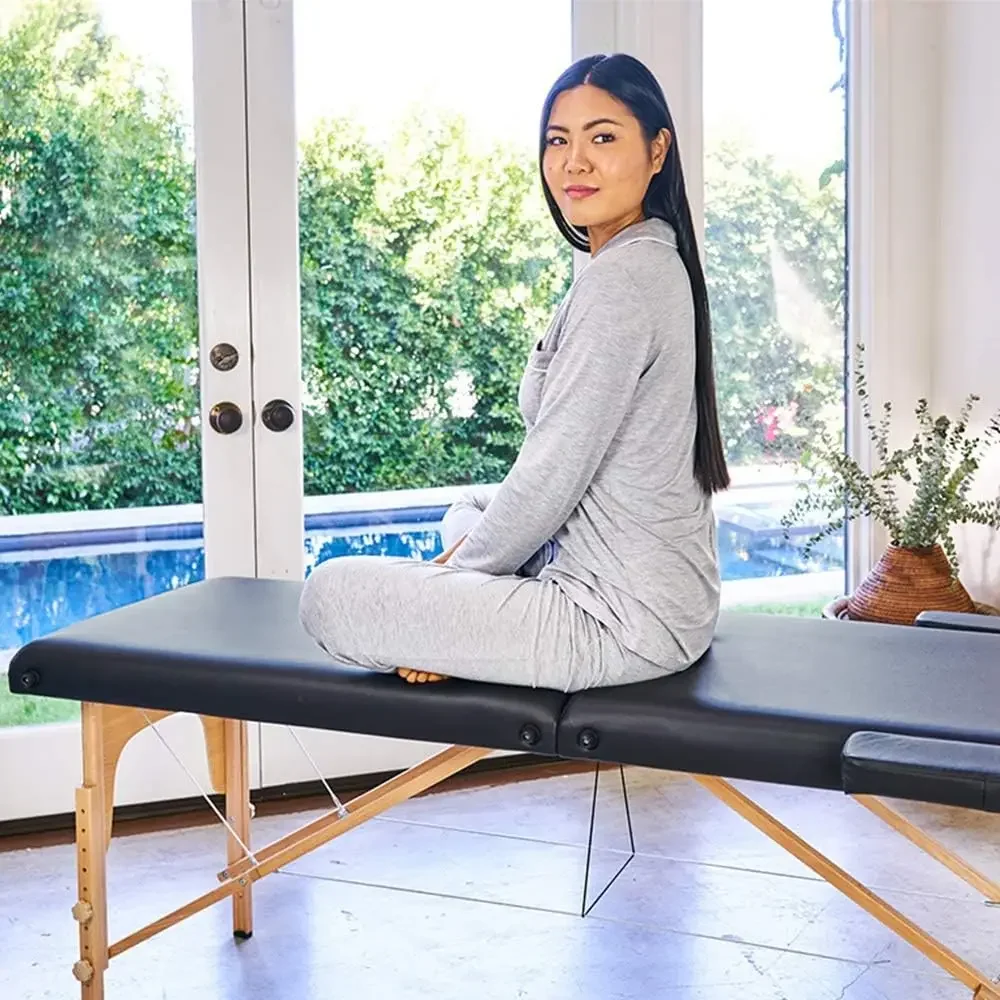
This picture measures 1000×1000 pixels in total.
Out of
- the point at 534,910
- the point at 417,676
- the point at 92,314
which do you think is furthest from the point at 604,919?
the point at 92,314

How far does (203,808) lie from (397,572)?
4.52 ft

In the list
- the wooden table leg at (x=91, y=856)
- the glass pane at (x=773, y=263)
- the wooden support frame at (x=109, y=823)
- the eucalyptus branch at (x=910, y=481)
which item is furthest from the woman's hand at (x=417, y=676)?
the glass pane at (x=773, y=263)

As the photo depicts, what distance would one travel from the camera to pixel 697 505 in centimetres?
192

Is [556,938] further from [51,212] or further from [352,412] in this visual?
[51,212]

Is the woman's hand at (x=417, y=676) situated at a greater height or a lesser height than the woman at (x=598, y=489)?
lesser

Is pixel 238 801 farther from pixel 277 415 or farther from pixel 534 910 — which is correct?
pixel 277 415

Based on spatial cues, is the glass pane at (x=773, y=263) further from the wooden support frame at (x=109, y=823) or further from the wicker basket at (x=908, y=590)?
the wooden support frame at (x=109, y=823)

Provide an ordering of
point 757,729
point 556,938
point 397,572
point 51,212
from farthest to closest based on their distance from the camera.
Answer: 1. point 51,212
2. point 556,938
3. point 397,572
4. point 757,729

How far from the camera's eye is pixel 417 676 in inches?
73.3

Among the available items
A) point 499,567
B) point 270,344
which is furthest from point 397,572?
point 270,344

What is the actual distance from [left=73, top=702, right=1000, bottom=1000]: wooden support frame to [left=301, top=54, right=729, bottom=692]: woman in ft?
0.58

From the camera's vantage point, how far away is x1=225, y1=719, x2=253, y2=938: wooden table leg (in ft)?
7.77

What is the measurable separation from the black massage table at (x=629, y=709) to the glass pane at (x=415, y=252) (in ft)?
2.85

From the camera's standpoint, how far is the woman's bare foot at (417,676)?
1.86 m
